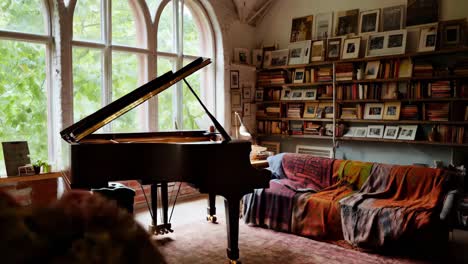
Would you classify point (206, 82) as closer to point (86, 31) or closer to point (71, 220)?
point (86, 31)

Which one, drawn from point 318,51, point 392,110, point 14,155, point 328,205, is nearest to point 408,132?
point 392,110

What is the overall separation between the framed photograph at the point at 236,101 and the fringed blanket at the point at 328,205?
8.82 feet

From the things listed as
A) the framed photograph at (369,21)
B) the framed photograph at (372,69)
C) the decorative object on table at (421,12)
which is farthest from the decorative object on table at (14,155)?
the decorative object on table at (421,12)

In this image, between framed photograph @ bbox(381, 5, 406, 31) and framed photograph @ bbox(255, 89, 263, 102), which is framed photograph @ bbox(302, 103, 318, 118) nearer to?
framed photograph @ bbox(255, 89, 263, 102)

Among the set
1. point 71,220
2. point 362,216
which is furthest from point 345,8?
point 71,220

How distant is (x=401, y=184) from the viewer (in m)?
3.92

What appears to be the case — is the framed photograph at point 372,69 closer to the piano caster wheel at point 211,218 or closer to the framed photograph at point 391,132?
the framed photograph at point 391,132

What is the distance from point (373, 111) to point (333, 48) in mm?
1183

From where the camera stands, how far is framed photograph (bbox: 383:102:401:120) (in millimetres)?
5501

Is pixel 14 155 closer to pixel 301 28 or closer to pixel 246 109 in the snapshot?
pixel 246 109

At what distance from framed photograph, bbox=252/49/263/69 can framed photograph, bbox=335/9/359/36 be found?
144 cm

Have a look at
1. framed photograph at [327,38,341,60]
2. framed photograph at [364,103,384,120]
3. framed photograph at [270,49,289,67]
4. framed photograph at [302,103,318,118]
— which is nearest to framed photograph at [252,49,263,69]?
framed photograph at [270,49,289,67]

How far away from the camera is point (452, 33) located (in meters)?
5.04

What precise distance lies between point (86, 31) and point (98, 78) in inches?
23.8
